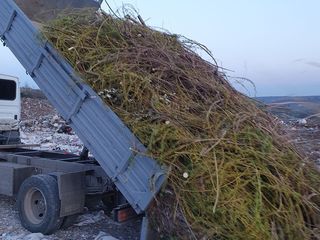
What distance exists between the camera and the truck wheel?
530 cm

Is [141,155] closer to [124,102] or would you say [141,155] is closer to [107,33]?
[124,102]

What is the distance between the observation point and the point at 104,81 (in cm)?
477

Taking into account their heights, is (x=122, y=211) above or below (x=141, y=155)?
below

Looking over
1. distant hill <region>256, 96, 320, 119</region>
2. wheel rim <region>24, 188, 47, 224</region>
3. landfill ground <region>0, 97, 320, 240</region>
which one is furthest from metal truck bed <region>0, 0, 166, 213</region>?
distant hill <region>256, 96, 320, 119</region>

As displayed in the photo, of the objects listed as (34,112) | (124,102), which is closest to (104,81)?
(124,102)

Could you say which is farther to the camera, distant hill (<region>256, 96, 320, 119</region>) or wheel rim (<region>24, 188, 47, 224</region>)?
wheel rim (<region>24, 188, 47, 224</region>)

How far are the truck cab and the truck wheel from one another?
253 centimetres

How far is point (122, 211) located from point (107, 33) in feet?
6.97

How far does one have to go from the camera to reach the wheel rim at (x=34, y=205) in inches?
220

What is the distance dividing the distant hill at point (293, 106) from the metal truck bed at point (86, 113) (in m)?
A: 1.85

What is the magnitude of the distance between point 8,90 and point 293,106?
5.49 meters

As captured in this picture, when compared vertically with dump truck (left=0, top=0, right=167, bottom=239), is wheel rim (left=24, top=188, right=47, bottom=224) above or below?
below

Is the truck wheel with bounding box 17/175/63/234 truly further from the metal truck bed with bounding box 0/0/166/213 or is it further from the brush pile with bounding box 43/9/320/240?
the brush pile with bounding box 43/9/320/240

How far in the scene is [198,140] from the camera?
163 inches
